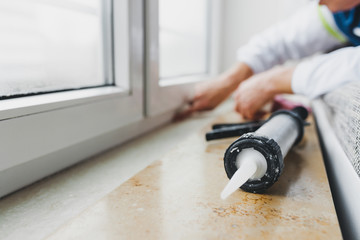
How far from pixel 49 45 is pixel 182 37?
0.62 m

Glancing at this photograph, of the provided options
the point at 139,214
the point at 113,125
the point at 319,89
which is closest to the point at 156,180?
the point at 139,214

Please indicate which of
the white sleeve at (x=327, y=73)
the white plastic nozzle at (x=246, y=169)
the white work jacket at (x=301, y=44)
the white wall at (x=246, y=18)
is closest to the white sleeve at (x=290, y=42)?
the white work jacket at (x=301, y=44)

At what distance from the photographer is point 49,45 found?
469 millimetres

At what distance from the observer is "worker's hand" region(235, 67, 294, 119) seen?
77 centimetres

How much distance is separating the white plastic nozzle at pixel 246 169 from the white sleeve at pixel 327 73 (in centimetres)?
32

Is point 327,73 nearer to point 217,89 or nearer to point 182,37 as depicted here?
point 217,89

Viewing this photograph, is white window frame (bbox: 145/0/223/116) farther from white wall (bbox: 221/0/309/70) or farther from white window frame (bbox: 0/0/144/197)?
white wall (bbox: 221/0/309/70)

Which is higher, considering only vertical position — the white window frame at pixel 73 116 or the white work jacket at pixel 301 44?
the white work jacket at pixel 301 44

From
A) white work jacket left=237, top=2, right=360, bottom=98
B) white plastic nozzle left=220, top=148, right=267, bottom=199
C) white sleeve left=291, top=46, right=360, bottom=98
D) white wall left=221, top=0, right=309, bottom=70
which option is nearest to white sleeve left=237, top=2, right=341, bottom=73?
white work jacket left=237, top=2, right=360, bottom=98

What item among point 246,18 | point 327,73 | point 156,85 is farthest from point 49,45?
point 246,18

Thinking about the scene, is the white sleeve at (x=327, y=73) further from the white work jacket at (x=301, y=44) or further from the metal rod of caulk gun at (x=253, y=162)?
the metal rod of caulk gun at (x=253, y=162)

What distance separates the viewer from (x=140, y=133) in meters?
0.73

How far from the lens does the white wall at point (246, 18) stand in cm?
126

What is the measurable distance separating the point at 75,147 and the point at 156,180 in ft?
0.60
